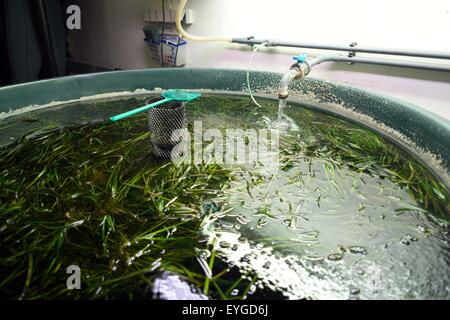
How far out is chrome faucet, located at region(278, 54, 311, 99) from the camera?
1.22 m

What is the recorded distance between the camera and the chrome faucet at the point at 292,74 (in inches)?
48.0

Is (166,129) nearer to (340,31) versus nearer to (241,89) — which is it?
(241,89)

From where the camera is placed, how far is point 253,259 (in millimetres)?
700

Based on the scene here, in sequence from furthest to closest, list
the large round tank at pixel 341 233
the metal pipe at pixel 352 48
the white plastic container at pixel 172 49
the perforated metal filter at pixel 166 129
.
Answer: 1. the white plastic container at pixel 172 49
2. the metal pipe at pixel 352 48
3. the perforated metal filter at pixel 166 129
4. the large round tank at pixel 341 233

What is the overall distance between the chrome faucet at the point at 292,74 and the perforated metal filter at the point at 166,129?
16.4 inches

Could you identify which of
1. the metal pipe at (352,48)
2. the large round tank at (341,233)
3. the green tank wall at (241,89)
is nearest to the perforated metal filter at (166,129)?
the large round tank at (341,233)

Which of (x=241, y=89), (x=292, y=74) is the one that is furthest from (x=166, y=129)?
(x=241, y=89)

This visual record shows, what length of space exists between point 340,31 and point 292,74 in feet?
2.60

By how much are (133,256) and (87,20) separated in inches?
130

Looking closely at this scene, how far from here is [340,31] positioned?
180cm

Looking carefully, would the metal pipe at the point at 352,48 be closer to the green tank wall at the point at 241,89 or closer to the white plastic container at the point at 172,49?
the green tank wall at the point at 241,89

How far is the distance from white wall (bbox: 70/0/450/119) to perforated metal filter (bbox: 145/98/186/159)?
3.98 ft

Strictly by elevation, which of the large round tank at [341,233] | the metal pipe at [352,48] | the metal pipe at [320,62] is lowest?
the large round tank at [341,233]

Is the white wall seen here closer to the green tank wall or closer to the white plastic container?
the white plastic container
